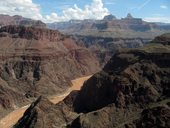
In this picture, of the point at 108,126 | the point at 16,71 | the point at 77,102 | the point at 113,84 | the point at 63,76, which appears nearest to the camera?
the point at 108,126

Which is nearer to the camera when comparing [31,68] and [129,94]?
[129,94]

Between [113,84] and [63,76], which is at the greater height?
[113,84]

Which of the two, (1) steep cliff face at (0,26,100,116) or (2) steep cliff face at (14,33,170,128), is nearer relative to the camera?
(2) steep cliff face at (14,33,170,128)

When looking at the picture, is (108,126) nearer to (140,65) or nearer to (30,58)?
(140,65)

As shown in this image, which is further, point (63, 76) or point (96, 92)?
point (63, 76)

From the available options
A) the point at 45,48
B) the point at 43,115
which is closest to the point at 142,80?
the point at 43,115

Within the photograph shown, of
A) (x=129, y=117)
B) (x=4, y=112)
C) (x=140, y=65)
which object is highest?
(x=140, y=65)

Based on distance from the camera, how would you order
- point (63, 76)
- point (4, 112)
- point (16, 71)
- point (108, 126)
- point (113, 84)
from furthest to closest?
1. point (63, 76)
2. point (16, 71)
3. point (4, 112)
4. point (113, 84)
5. point (108, 126)

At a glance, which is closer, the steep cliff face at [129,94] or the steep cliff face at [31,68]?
the steep cliff face at [129,94]
